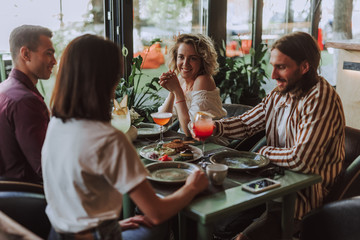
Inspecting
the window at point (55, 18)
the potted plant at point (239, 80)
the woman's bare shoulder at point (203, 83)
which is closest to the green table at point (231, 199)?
the woman's bare shoulder at point (203, 83)

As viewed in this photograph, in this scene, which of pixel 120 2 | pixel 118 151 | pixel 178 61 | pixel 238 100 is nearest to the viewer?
pixel 118 151

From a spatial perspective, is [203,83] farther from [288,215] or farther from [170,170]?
[288,215]

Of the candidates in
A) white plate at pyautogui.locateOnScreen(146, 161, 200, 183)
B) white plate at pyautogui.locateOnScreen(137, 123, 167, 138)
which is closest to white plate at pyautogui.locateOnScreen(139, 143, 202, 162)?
white plate at pyautogui.locateOnScreen(146, 161, 200, 183)

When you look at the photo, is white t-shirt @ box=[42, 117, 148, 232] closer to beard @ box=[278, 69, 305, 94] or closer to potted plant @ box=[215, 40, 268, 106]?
beard @ box=[278, 69, 305, 94]

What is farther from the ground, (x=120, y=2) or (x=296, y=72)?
(x=120, y=2)

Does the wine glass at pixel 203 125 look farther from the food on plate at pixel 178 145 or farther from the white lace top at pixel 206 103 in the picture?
the white lace top at pixel 206 103

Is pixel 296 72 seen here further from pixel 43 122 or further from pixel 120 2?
pixel 120 2

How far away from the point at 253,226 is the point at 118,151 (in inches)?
38.9

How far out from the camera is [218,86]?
4715 millimetres

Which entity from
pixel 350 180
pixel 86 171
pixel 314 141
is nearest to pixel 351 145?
pixel 350 180

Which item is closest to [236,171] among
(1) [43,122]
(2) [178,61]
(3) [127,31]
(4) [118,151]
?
(4) [118,151]

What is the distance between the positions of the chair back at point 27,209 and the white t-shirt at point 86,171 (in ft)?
1.08

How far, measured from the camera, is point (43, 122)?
186cm

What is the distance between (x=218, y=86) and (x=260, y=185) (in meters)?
3.17
